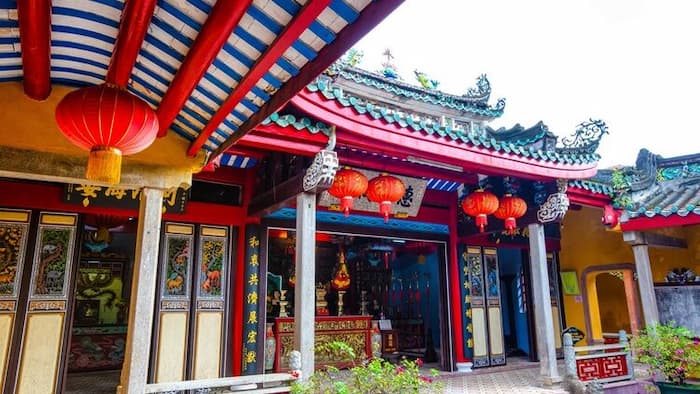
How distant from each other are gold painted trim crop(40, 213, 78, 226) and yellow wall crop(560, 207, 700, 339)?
9.28 meters

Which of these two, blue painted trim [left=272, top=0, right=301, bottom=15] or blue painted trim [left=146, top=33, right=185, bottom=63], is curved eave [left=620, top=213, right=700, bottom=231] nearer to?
blue painted trim [left=272, top=0, right=301, bottom=15]

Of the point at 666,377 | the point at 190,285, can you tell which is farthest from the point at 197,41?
the point at 666,377

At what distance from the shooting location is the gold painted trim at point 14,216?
5.04 meters

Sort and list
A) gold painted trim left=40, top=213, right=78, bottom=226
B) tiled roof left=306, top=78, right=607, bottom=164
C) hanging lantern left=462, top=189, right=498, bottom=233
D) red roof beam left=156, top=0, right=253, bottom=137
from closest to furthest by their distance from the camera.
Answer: red roof beam left=156, top=0, right=253, bottom=137 → tiled roof left=306, top=78, right=607, bottom=164 → gold painted trim left=40, top=213, right=78, bottom=226 → hanging lantern left=462, top=189, right=498, bottom=233

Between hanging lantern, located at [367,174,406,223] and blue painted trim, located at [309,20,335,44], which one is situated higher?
hanging lantern, located at [367,174,406,223]

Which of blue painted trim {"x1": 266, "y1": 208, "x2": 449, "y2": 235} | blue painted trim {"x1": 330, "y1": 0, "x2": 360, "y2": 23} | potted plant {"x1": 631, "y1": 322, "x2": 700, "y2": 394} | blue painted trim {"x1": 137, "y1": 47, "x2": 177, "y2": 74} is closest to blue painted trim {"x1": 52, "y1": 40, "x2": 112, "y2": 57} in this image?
blue painted trim {"x1": 137, "y1": 47, "x2": 177, "y2": 74}

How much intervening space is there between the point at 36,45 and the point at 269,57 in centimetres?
133

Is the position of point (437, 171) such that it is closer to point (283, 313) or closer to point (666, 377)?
point (283, 313)

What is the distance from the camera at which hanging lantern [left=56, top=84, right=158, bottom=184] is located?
2.54 meters

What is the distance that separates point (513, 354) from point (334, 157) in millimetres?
7774

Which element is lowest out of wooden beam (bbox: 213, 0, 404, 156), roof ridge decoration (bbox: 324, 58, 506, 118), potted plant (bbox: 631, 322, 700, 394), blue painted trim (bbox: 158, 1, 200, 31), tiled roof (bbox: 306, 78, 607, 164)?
potted plant (bbox: 631, 322, 700, 394)

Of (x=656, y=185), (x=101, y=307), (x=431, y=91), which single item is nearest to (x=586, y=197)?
(x=656, y=185)

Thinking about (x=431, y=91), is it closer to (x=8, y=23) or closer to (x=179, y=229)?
(x=179, y=229)

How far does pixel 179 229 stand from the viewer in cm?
594
